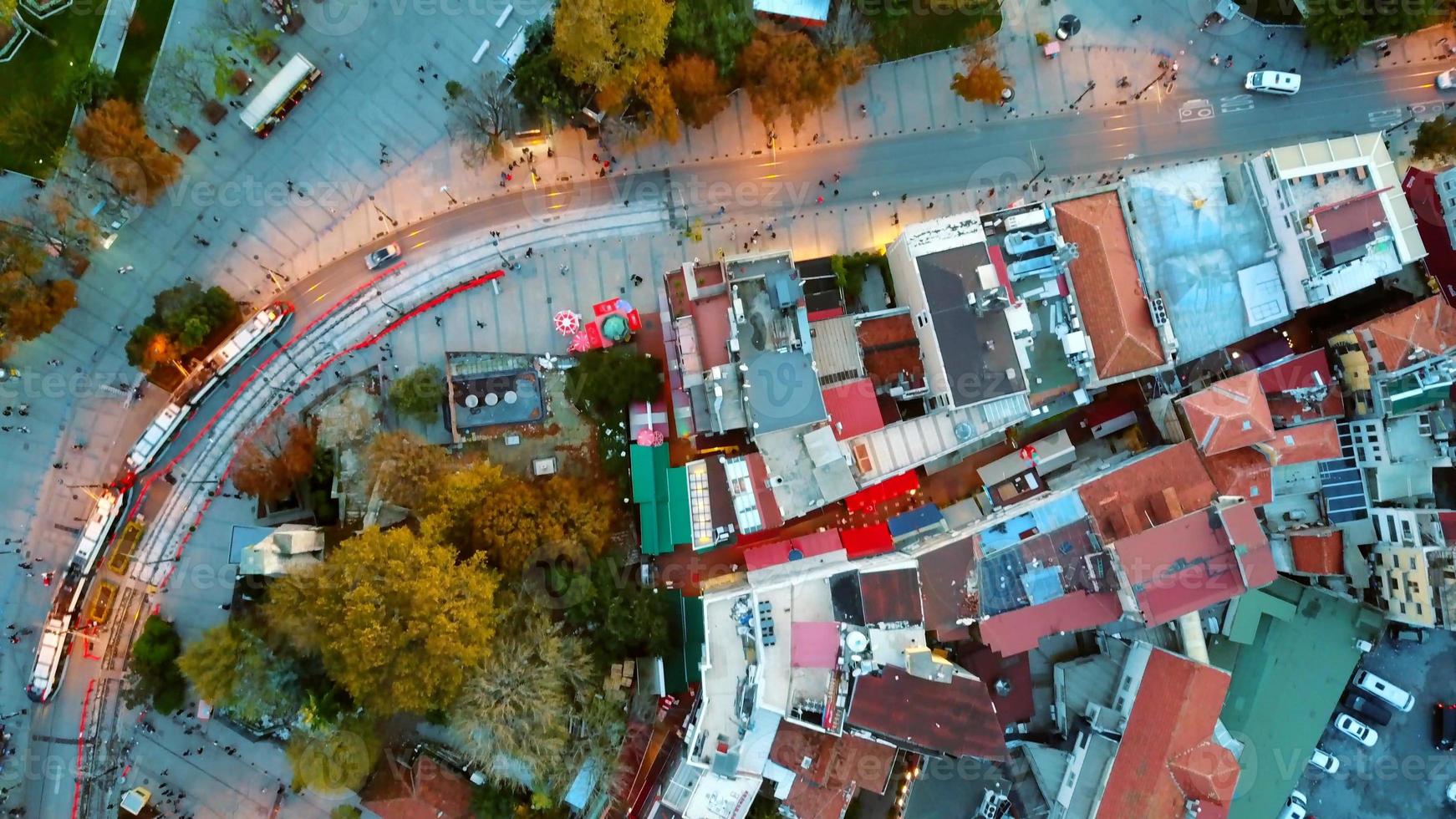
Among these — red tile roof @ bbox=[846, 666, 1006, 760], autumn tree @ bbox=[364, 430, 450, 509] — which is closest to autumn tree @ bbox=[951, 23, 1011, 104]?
red tile roof @ bbox=[846, 666, 1006, 760]

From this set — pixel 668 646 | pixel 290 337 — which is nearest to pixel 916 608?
pixel 668 646

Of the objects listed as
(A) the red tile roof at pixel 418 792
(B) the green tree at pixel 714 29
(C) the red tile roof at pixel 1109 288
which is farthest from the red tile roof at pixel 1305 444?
(A) the red tile roof at pixel 418 792

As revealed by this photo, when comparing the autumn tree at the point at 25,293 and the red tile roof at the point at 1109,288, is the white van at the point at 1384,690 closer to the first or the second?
the red tile roof at the point at 1109,288

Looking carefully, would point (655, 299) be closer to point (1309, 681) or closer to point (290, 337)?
point (290, 337)

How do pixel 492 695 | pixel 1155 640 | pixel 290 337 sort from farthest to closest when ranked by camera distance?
pixel 290 337, pixel 1155 640, pixel 492 695

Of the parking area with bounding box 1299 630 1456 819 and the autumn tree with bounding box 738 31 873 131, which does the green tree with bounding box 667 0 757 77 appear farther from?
the parking area with bounding box 1299 630 1456 819
